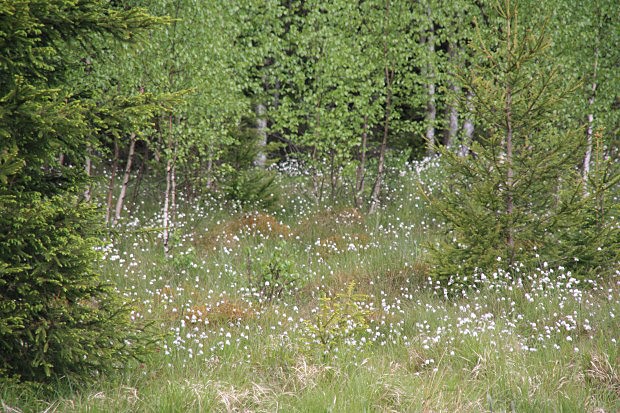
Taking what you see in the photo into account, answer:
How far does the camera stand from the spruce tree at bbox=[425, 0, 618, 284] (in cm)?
841

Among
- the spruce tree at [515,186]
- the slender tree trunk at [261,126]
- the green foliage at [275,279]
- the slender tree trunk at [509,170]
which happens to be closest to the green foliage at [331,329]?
the green foliage at [275,279]

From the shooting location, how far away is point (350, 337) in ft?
24.2

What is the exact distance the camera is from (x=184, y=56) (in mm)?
11422

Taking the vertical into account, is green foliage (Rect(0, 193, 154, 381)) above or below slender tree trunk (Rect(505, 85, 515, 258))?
below

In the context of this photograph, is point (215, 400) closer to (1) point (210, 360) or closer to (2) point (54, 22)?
(1) point (210, 360)

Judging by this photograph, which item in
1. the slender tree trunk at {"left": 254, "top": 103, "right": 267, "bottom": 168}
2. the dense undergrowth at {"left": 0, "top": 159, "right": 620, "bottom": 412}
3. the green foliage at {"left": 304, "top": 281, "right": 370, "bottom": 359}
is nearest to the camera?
the dense undergrowth at {"left": 0, "top": 159, "right": 620, "bottom": 412}

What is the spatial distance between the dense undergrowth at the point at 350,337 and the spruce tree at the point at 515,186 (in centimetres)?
36

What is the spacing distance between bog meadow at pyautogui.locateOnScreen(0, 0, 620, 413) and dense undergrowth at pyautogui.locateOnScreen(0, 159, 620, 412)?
0.03 m

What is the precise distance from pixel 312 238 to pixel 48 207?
7.86 meters

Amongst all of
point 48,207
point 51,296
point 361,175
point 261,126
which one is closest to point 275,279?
point 51,296

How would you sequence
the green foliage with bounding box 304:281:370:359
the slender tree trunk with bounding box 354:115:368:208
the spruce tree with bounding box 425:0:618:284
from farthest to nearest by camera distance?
the slender tree trunk with bounding box 354:115:368:208
the spruce tree with bounding box 425:0:618:284
the green foliage with bounding box 304:281:370:359

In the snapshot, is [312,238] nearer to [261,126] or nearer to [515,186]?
[515,186]

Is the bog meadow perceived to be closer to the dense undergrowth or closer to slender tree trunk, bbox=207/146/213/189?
the dense undergrowth

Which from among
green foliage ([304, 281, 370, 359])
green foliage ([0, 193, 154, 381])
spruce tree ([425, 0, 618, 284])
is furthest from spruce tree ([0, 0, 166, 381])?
spruce tree ([425, 0, 618, 284])
